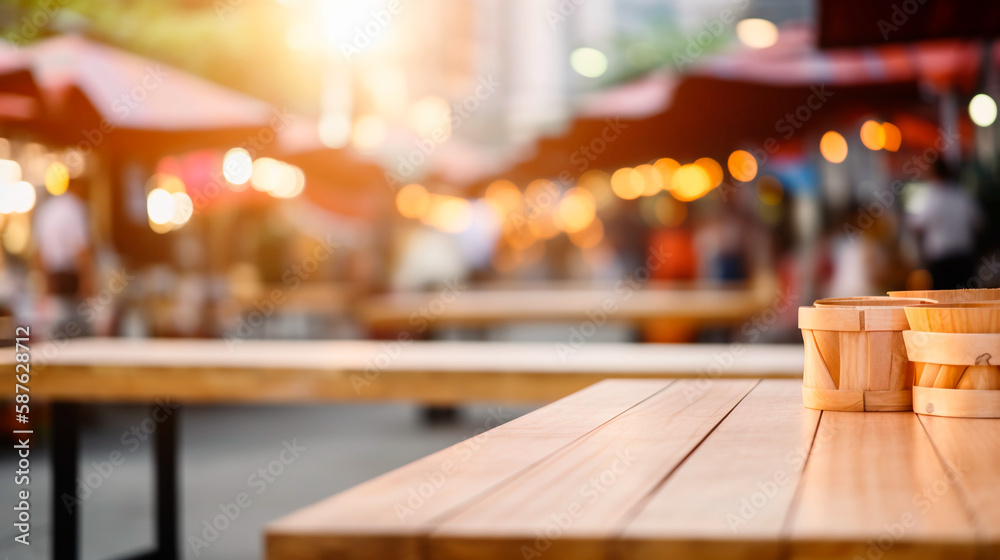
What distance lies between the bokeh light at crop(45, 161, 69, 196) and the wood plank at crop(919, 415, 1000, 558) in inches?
273

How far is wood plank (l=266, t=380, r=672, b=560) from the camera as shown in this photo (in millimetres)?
757

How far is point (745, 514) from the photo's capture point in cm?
77

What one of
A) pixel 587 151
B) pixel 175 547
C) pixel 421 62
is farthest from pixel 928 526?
pixel 421 62

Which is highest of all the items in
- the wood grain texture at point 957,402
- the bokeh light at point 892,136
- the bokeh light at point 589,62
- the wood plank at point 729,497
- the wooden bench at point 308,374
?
the bokeh light at point 589,62

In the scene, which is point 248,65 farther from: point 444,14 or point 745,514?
point 444,14

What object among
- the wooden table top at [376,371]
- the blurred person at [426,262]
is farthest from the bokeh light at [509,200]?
the wooden table top at [376,371]

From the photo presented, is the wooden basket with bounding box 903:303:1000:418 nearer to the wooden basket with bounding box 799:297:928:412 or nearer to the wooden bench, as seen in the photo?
the wooden basket with bounding box 799:297:928:412

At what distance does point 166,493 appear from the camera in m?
3.27

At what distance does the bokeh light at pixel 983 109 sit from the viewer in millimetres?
6070

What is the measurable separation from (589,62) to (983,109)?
14.0m

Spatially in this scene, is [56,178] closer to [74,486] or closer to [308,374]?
A: [74,486]

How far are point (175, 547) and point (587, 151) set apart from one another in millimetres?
3505

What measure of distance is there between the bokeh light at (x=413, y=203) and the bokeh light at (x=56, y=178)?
5700mm

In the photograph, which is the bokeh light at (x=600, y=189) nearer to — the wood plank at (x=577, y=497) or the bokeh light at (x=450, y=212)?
the bokeh light at (x=450, y=212)
